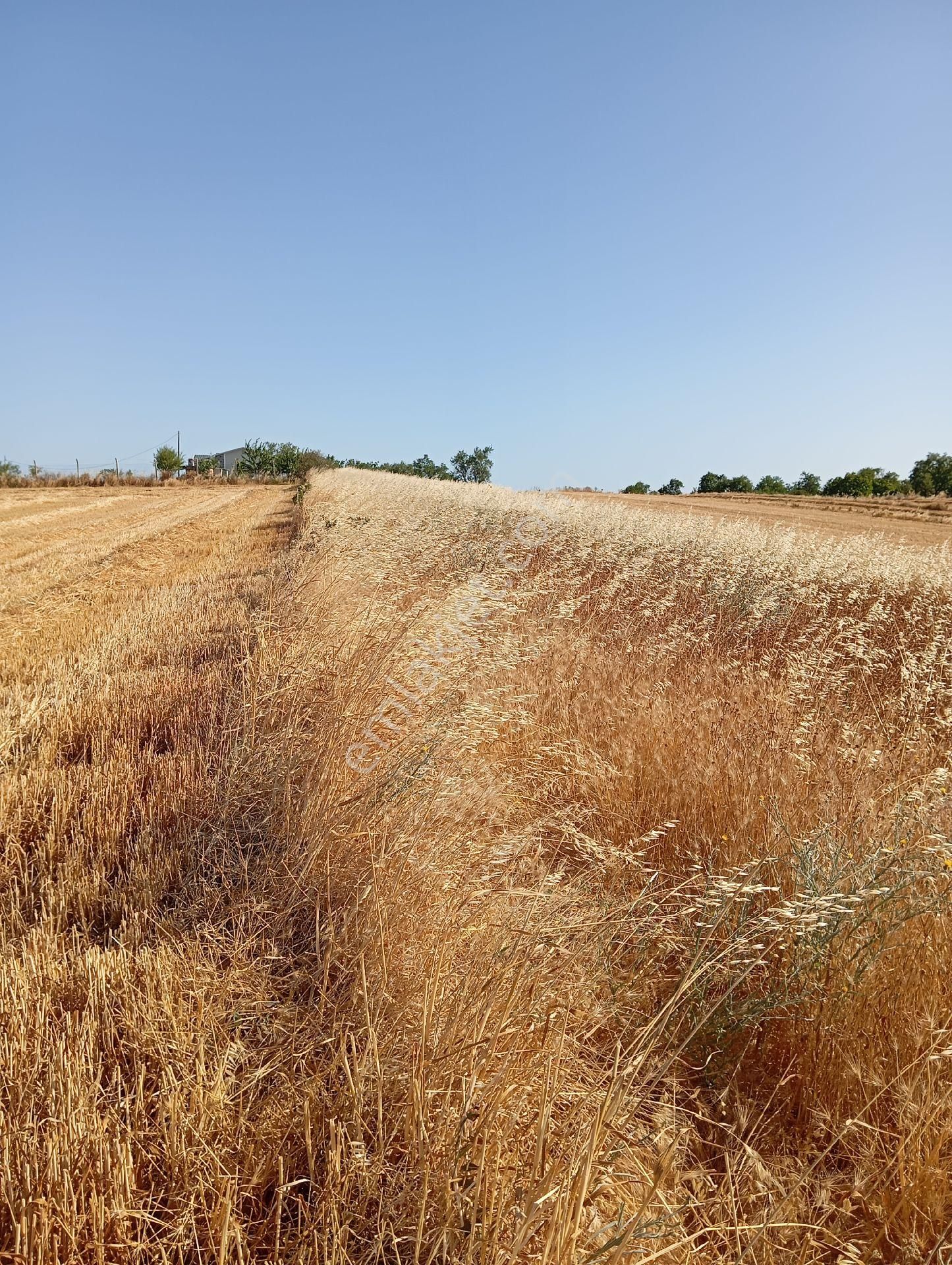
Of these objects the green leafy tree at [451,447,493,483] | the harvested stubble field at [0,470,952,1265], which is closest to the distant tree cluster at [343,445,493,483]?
the green leafy tree at [451,447,493,483]

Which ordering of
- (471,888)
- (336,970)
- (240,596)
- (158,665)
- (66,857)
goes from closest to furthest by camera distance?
(336,970)
(471,888)
(66,857)
(158,665)
(240,596)

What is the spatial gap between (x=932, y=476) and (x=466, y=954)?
7364 cm

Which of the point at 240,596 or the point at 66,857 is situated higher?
the point at 240,596

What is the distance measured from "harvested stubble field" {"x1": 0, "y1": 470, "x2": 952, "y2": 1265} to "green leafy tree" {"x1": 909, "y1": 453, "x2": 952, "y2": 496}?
65.5m

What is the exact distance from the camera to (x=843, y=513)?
32938 millimetres

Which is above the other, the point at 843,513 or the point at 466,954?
the point at 843,513

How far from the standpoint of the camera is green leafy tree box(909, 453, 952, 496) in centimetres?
5844

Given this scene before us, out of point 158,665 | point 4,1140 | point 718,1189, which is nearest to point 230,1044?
point 4,1140

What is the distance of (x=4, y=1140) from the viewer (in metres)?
1.37

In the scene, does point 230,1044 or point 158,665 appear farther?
point 158,665

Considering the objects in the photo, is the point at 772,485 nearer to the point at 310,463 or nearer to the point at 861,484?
the point at 861,484

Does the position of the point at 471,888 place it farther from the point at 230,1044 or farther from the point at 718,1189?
the point at 718,1189

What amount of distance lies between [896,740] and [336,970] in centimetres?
360

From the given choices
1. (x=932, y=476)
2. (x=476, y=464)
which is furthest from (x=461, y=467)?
(x=932, y=476)
